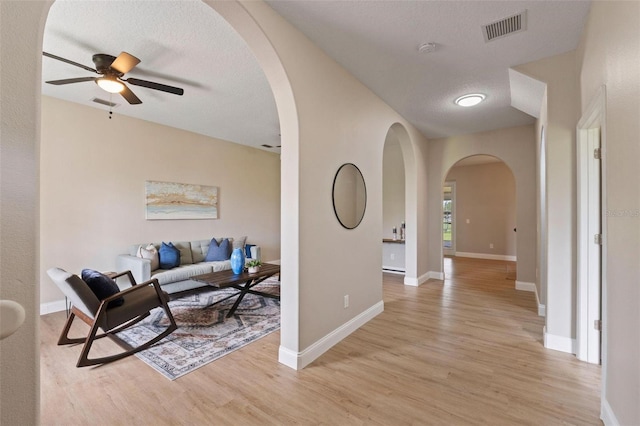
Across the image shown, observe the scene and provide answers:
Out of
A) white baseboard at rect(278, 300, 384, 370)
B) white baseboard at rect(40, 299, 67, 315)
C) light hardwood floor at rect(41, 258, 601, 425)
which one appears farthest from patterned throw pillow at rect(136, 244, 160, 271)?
white baseboard at rect(278, 300, 384, 370)

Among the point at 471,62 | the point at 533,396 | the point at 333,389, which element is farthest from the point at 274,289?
the point at 471,62

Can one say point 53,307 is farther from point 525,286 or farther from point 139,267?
point 525,286

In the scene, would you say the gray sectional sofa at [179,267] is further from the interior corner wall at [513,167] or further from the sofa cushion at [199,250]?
the interior corner wall at [513,167]

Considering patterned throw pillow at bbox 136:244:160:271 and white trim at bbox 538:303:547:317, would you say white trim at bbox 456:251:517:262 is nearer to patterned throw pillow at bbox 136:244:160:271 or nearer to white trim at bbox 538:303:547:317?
white trim at bbox 538:303:547:317

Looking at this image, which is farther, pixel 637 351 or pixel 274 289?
pixel 274 289

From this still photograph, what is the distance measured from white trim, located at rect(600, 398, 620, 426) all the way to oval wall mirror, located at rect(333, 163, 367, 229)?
2145 mm

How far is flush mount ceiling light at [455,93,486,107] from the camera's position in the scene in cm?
351

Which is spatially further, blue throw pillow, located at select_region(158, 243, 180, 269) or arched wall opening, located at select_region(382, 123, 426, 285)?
arched wall opening, located at select_region(382, 123, 426, 285)

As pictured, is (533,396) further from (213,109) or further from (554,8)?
(213,109)

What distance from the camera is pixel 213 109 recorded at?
4152 mm

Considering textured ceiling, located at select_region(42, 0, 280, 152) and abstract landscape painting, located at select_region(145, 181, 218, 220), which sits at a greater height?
textured ceiling, located at select_region(42, 0, 280, 152)

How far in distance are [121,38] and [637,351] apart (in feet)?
13.3

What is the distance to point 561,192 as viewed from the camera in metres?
2.60

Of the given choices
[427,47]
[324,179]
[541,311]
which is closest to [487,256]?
[541,311]
